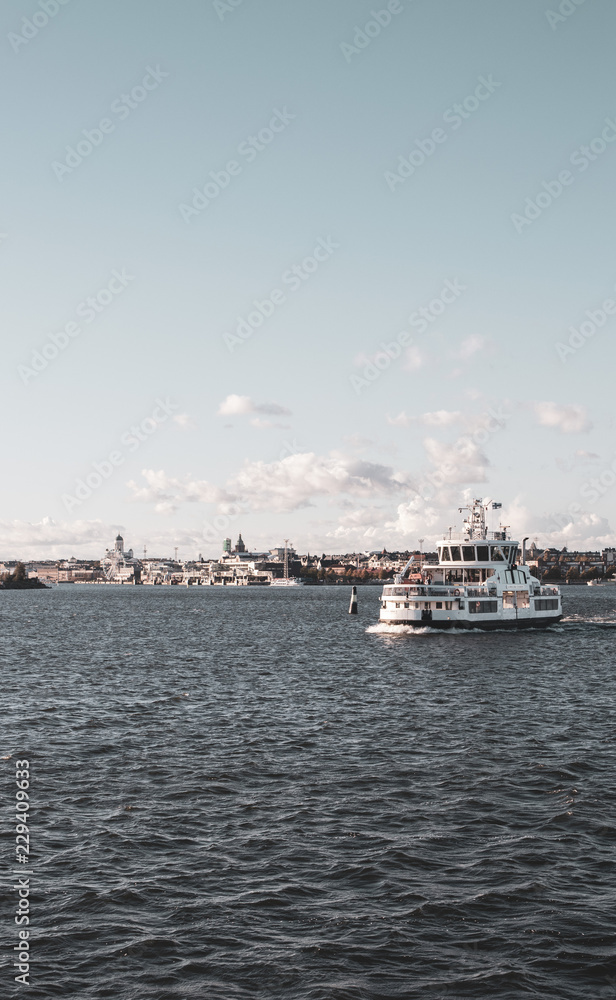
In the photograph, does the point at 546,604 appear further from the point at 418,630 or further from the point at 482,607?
the point at 418,630

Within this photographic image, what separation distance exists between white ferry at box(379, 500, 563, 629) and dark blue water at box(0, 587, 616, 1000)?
39969 millimetres

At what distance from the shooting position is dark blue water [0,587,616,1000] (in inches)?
704

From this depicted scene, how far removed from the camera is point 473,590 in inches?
3863

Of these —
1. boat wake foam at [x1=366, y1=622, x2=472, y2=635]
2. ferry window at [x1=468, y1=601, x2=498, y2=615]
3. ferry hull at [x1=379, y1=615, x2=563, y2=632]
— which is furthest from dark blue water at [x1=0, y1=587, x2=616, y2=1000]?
ferry window at [x1=468, y1=601, x2=498, y2=615]

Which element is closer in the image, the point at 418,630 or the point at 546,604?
the point at 418,630

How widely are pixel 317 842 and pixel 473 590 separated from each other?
75.1m

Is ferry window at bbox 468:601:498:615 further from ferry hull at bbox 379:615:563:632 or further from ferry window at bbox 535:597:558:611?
ferry window at bbox 535:597:558:611

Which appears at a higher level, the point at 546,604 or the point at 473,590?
the point at 473,590

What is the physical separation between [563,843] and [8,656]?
220ft

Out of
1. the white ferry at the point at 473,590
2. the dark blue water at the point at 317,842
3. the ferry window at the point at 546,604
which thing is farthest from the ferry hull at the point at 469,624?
the dark blue water at the point at 317,842

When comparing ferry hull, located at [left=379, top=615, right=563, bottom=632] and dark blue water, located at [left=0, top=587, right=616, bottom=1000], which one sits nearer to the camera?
dark blue water, located at [left=0, top=587, right=616, bottom=1000]

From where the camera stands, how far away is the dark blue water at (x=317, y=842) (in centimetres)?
1788

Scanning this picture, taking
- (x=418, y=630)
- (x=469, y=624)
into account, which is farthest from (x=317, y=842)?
(x=469, y=624)

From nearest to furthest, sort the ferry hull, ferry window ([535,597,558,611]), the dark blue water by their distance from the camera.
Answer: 1. the dark blue water
2. the ferry hull
3. ferry window ([535,597,558,611])
